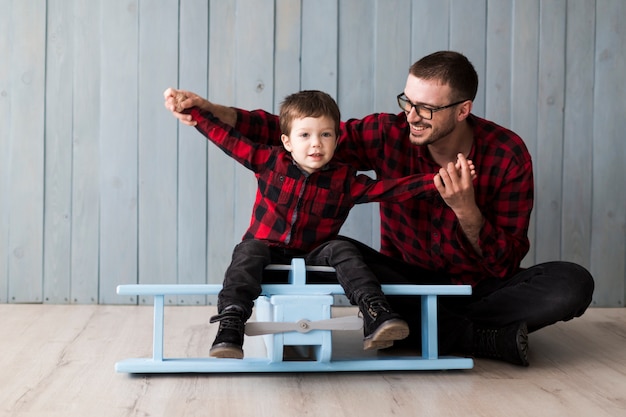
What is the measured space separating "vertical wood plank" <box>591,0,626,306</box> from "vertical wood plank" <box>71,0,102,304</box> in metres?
1.88

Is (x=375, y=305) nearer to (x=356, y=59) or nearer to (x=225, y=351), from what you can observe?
(x=225, y=351)

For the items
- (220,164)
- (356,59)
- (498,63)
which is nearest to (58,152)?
(220,164)

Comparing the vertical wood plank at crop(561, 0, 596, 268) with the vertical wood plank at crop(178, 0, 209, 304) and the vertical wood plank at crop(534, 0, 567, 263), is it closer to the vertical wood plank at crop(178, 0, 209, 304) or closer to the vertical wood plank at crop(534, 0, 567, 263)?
the vertical wood plank at crop(534, 0, 567, 263)

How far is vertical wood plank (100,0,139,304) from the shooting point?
2.94 m

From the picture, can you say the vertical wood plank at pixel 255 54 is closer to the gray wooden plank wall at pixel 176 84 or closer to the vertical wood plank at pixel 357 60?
the gray wooden plank wall at pixel 176 84

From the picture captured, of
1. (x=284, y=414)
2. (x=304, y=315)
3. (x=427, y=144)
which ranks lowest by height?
(x=284, y=414)

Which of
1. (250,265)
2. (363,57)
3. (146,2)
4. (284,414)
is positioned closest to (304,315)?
(250,265)

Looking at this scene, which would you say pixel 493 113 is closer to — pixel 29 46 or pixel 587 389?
pixel 587 389

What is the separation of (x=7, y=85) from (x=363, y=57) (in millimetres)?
A: 1307

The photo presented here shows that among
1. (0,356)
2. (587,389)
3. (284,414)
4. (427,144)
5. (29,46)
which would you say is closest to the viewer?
(284,414)

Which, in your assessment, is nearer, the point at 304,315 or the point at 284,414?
the point at 284,414

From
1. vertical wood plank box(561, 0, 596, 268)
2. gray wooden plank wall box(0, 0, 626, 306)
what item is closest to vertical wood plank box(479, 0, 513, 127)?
gray wooden plank wall box(0, 0, 626, 306)

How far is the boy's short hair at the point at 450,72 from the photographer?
230 cm

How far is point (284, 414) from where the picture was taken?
1704 millimetres
